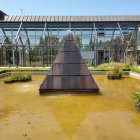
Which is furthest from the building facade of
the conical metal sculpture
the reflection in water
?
the reflection in water

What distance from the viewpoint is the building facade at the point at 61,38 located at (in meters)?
31.0

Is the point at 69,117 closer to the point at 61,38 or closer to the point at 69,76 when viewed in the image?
the point at 69,76

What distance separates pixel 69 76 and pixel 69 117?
5.10m

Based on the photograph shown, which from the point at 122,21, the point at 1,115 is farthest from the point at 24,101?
the point at 122,21

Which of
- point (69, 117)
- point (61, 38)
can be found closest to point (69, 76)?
point (69, 117)

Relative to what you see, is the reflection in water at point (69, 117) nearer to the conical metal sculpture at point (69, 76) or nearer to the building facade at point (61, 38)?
the conical metal sculpture at point (69, 76)

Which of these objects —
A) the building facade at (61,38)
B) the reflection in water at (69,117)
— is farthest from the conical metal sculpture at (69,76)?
the building facade at (61,38)

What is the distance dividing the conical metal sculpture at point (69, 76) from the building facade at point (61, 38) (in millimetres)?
16928

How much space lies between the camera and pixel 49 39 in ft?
108

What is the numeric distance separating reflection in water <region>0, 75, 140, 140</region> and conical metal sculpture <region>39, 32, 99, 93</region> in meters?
1.08

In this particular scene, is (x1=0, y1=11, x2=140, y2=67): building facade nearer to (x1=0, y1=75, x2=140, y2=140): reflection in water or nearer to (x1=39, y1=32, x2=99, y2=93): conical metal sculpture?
(x1=39, y1=32, x2=99, y2=93): conical metal sculpture

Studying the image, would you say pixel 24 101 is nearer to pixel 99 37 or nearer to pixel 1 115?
pixel 1 115

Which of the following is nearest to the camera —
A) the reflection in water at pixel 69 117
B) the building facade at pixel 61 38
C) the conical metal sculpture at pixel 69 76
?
the reflection in water at pixel 69 117

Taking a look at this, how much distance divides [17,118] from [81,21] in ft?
89.7
